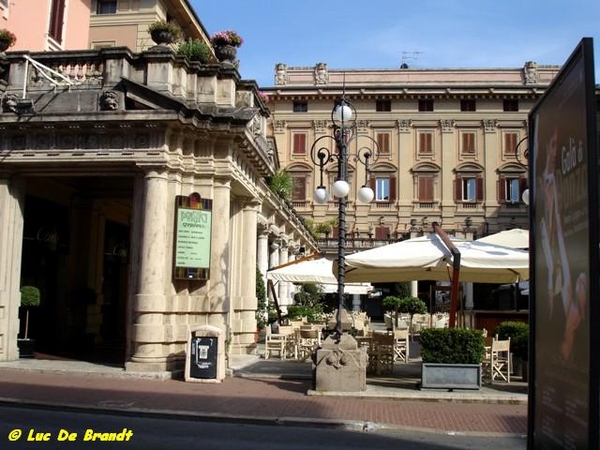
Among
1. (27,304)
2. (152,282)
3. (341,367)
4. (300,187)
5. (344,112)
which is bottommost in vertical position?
(341,367)

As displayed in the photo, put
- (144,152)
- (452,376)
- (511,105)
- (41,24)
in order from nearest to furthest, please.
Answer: (452,376), (144,152), (41,24), (511,105)

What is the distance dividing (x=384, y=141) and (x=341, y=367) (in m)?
53.1

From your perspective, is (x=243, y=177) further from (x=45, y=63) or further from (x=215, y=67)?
(x=45, y=63)

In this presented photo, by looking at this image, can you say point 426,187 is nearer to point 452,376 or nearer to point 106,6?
point 106,6

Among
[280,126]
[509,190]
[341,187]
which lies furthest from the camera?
[280,126]

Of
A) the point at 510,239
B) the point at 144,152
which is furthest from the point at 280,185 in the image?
the point at 144,152

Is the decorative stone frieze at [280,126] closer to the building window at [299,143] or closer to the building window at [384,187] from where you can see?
the building window at [299,143]

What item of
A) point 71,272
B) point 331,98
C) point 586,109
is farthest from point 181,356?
point 331,98

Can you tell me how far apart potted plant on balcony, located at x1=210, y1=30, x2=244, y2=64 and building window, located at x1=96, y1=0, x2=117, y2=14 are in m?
17.2

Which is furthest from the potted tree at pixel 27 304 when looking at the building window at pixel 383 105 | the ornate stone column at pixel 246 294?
the building window at pixel 383 105

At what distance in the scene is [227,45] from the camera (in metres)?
15.8

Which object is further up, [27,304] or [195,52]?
[195,52]

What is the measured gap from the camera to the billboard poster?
2672 millimetres

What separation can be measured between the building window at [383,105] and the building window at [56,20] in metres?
44.2
